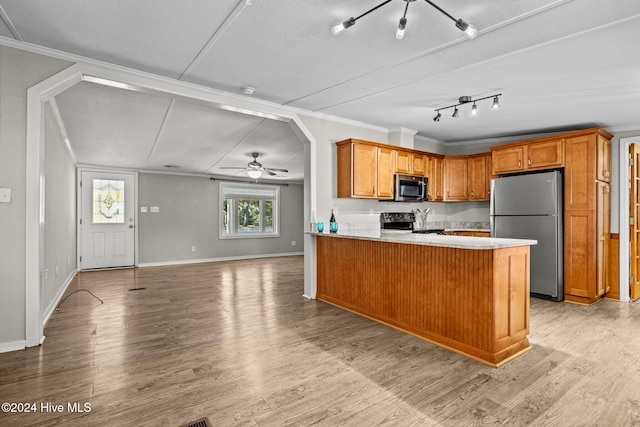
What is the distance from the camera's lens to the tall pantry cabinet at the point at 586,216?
13.8 feet

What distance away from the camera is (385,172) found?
15.6ft

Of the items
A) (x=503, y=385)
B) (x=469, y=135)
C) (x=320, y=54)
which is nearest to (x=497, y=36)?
A: (x=320, y=54)

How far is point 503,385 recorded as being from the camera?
220cm

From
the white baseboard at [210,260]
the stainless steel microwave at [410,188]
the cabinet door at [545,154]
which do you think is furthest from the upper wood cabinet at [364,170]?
the white baseboard at [210,260]

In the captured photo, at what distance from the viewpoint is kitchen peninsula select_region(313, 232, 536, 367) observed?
2531 mm

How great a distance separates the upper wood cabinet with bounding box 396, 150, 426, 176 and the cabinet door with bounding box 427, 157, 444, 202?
0.64 ft

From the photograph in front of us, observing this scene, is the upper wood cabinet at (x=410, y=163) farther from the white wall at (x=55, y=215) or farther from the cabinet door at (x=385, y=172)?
the white wall at (x=55, y=215)

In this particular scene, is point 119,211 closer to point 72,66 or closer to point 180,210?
point 180,210

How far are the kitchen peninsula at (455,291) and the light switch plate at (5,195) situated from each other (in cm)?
304

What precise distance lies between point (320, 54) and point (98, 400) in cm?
288

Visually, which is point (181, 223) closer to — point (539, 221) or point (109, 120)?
point (109, 120)

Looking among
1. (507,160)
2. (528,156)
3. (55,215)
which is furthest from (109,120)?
(528,156)

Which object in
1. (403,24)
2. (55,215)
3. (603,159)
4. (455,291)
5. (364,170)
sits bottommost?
(455,291)

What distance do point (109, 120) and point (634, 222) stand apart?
706cm
